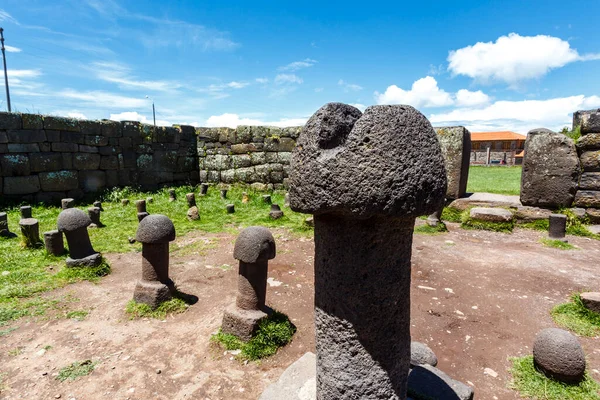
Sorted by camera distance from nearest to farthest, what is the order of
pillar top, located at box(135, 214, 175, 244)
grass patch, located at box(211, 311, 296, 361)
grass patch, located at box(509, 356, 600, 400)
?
grass patch, located at box(509, 356, 600, 400)
grass patch, located at box(211, 311, 296, 361)
pillar top, located at box(135, 214, 175, 244)

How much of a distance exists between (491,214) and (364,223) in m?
6.95

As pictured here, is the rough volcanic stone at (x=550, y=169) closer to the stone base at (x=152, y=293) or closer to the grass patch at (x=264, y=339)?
the grass patch at (x=264, y=339)

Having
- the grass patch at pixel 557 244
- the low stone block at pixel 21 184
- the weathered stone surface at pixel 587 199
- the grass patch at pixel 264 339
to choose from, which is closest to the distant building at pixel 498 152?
the weathered stone surface at pixel 587 199

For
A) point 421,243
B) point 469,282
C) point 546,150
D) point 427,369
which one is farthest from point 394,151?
point 546,150

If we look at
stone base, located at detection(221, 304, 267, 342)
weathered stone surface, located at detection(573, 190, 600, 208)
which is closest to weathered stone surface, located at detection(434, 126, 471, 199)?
weathered stone surface, located at detection(573, 190, 600, 208)

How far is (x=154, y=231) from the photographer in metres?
3.87

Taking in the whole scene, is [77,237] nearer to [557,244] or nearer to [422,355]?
[422,355]

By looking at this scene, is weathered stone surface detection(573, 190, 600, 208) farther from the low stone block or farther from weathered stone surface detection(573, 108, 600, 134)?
the low stone block

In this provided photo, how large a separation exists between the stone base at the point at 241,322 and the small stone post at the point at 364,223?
150cm

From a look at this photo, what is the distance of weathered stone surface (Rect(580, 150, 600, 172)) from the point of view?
693 centimetres

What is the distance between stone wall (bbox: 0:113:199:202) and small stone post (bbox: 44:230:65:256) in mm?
4518

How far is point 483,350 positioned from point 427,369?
113cm

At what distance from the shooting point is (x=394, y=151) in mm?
1403

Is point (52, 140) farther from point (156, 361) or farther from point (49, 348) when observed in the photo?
point (156, 361)
